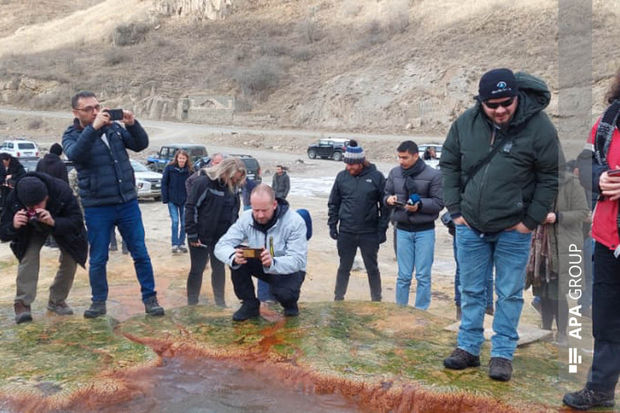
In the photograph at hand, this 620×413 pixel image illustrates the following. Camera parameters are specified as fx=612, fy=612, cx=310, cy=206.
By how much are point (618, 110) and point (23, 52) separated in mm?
75492

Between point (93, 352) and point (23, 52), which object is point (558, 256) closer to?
point (93, 352)

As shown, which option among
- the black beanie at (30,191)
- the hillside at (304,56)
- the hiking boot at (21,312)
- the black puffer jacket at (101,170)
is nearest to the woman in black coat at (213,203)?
the black puffer jacket at (101,170)

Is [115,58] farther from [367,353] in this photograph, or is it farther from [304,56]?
[367,353]

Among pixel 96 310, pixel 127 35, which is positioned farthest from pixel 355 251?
pixel 127 35

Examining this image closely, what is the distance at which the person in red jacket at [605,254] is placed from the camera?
3.44m

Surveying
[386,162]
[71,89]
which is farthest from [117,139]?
[71,89]

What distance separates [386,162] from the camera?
3216 cm

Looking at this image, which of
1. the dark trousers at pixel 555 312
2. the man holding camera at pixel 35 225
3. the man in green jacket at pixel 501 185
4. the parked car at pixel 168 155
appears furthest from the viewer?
the parked car at pixel 168 155

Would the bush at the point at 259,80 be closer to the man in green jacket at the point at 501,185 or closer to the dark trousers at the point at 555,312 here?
the dark trousers at the point at 555,312

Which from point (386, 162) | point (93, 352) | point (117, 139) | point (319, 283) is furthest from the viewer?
point (386, 162)

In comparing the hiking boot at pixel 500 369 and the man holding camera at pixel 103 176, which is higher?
the man holding camera at pixel 103 176

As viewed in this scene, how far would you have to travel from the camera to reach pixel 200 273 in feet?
22.6

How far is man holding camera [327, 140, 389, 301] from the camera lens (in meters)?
6.61

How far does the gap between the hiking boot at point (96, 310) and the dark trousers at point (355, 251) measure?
8.37ft
